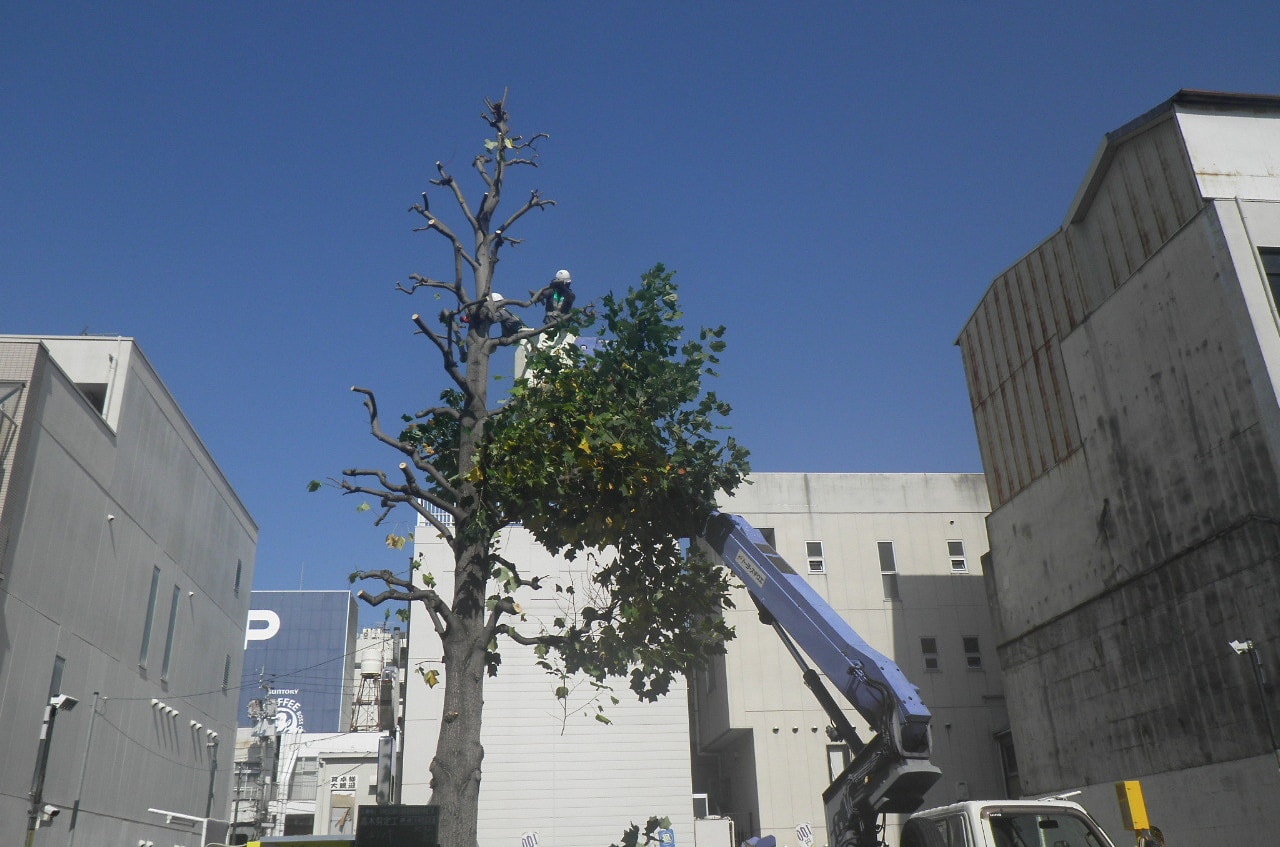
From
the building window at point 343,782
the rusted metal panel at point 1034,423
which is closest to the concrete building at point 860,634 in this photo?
the rusted metal panel at point 1034,423

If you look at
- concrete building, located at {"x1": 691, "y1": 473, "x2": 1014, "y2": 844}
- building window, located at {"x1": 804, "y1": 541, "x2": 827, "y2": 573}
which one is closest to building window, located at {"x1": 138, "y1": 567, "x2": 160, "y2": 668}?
concrete building, located at {"x1": 691, "y1": 473, "x2": 1014, "y2": 844}

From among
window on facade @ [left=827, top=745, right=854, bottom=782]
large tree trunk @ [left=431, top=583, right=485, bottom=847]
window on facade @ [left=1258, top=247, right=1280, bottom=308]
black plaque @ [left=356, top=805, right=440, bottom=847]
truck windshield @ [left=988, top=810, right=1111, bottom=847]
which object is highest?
window on facade @ [left=1258, top=247, right=1280, bottom=308]

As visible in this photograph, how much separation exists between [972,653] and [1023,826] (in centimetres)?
3141

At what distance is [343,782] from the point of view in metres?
58.1

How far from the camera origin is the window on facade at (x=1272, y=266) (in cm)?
2319

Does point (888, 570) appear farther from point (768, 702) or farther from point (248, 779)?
point (248, 779)

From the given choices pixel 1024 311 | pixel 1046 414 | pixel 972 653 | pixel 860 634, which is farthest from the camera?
pixel 972 653

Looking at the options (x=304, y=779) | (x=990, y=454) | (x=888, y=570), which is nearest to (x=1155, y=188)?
(x=990, y=454)

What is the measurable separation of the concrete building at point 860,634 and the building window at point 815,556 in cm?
4

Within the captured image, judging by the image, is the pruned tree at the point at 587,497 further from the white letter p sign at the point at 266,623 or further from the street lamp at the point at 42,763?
the white letter p sign at the point at 266,623

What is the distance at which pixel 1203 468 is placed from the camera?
23.9 meters

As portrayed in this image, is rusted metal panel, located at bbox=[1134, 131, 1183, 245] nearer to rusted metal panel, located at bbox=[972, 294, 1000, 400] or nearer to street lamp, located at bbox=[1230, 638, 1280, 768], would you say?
rusted metal panel, located at bbox=[972, 294, 1000, 400]

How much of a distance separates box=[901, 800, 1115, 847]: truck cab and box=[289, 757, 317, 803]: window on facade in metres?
75.8

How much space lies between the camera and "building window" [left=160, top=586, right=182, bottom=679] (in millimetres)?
38000
